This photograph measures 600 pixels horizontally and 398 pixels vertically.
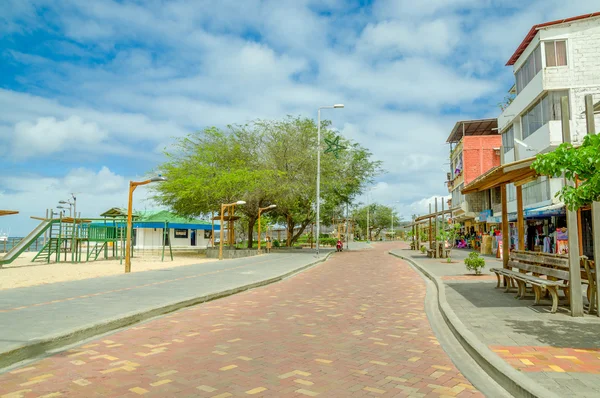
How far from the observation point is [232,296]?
10836mm

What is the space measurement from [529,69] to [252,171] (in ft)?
59.5

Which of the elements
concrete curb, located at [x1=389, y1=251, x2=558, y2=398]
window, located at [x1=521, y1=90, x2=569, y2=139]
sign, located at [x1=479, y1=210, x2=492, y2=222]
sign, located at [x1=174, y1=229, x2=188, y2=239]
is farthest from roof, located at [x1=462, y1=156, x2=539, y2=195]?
sign, located at [x1=174, y1=229, x2=188, y2=239]

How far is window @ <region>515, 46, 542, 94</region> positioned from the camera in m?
23.7

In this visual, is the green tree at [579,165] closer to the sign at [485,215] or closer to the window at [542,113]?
the window at [542,113]

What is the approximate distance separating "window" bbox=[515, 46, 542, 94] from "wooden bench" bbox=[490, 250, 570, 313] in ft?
55.4

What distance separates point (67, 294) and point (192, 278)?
→ 4.54m

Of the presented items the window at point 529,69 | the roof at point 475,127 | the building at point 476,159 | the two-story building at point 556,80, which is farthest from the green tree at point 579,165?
the roof at point 475,127

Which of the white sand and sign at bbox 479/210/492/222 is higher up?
sign at bbox 479/210/492/222

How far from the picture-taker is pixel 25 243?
22656 millimetres

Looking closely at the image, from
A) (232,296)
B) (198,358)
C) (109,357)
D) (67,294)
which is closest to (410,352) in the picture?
(198,358)

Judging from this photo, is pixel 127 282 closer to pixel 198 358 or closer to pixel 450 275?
pixel 198 358

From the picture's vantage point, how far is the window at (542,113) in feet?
75.0

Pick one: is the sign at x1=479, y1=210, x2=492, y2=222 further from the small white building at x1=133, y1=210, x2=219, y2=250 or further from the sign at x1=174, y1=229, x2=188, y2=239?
the sign at x1=174, y1=229, x2=188, y2=239

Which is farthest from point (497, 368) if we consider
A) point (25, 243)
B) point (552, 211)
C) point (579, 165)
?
point (25, 243)
